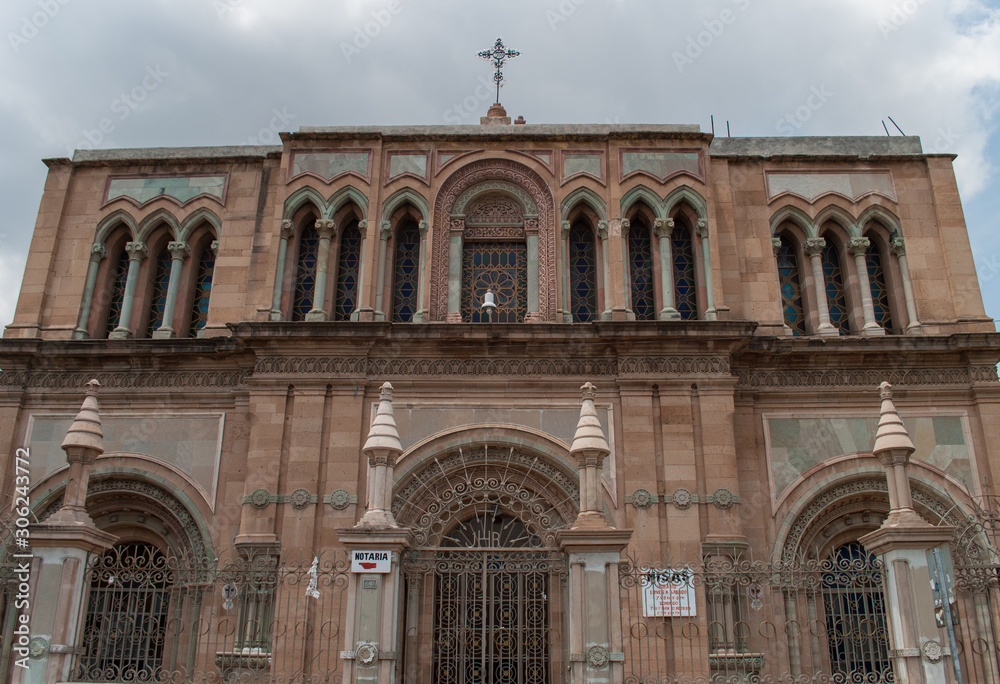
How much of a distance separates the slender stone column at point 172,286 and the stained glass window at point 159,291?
211 millimetres

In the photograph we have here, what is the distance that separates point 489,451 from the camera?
15055 millimetres

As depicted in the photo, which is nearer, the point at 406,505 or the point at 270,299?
the point at 406,505

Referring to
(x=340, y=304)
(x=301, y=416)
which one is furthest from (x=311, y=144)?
(x=301, y=416)

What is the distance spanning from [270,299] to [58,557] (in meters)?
6.72

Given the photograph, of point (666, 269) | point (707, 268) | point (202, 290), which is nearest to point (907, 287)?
point (707, 268)

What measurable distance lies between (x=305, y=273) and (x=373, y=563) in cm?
815

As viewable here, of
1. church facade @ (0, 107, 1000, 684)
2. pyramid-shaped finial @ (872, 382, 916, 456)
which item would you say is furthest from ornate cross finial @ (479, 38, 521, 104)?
pyramid-shaped finial @ (872, 382, 916, 456)

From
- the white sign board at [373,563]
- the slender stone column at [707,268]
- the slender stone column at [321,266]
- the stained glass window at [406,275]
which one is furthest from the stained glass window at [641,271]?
the white sign board at [373,563]

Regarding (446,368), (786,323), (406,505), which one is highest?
(786,323)

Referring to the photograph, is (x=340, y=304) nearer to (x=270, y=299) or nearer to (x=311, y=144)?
(x=270, y=299)

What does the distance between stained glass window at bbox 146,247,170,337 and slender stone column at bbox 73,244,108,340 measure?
1.02 m

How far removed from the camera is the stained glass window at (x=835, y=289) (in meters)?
16.7

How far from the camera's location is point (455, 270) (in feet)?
53.8

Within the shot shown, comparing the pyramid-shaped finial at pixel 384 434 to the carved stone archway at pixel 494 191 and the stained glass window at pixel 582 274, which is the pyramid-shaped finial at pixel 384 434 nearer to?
the carved stone archway at pixel 494 191
